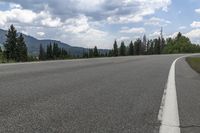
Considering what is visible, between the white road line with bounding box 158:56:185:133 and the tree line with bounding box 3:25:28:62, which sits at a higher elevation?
the tree line with bounding box 3:25:28:62

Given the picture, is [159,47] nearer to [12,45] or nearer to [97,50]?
[97,50]

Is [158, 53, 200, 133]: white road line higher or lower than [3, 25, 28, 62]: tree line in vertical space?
lower

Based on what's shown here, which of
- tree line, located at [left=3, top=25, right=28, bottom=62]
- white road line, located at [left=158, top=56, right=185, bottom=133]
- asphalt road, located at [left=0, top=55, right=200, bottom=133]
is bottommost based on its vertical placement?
white road line, located at [left=158, top=56, right=185, bottom=133]

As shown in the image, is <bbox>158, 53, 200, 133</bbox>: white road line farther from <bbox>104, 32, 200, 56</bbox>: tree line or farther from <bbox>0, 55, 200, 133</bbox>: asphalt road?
<bbox>104, 32, 200, 56</bbox>: tree line

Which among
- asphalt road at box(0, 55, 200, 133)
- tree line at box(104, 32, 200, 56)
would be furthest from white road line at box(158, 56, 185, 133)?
tree line at box(104, 32, 200, 56)

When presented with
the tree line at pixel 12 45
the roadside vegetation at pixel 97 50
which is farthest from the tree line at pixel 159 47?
the tree line at pixel 12 45

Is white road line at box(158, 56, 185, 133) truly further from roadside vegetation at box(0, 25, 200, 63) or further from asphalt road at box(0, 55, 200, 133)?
roadside vegetation at box(0, 25, 200, 63)

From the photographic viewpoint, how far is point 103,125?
18.1ft

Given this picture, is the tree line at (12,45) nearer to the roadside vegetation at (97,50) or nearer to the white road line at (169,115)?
the roadside vegetation at (97,50)

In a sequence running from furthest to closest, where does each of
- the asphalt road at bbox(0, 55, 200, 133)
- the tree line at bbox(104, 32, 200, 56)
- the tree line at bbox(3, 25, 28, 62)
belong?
the tree line at bbox(104, 32, 200, 56) < the tree line at bbox(3, 25, 28, 62) < the asphalt road at bbox(0, 55, 200, 133)

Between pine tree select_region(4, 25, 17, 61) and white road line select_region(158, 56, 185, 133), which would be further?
pine tree select_region(4, 25, 17, 61)

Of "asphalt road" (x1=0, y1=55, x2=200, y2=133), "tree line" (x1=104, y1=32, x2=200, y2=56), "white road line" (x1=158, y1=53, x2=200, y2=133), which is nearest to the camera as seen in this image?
"asphalt road" (x1=0, y1=55, x2=200, y2=133)

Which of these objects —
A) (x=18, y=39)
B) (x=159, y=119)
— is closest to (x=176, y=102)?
(x=159, y=119)

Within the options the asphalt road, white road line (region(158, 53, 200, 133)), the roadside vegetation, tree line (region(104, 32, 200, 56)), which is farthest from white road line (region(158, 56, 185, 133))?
tree line (region(104, 32, 200, 56))
